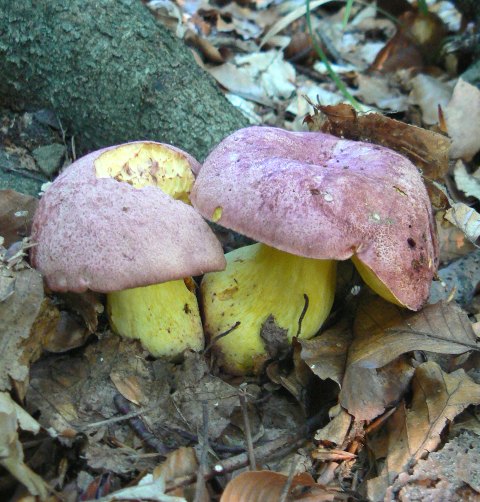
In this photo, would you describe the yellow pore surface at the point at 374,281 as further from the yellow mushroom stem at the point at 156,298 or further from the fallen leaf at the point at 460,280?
the yellow mushroom stem at the point at 156,298

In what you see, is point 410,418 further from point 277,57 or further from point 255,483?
point 277,57

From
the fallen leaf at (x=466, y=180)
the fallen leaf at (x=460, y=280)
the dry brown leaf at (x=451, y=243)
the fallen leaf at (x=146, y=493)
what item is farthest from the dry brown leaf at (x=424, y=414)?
the fallen leaf at (x=466, y=180)

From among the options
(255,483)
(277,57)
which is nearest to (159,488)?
(255,483)

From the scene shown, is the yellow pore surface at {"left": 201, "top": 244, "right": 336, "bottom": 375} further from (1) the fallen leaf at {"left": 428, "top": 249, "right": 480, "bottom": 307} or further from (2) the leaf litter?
(1) the fallen leaf at {"left": 428, "top": 249, "right": 480, "bottom": 307}

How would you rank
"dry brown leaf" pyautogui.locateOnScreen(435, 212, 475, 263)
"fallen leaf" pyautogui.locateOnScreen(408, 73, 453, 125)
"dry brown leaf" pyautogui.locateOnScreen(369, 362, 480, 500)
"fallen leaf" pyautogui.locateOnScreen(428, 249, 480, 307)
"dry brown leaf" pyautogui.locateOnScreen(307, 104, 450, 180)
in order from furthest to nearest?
1. "fallen leaf" pyautogui.locateOnScreen(408, 73, 453, 125)
2. "dry brown leaf" pyautogui.locateOnScreen(435, 212, 475, 263)
3. "fallen leaf" pyautogui.locateOnScreen(428, 249, 480, 307)
4. "dry brown leaf" pyautogui.locateOnScreen(307, 104, 450, 180)
5. "dry brown leaf" pyautogui.locateOnScreen(369, 362, 480, 500)

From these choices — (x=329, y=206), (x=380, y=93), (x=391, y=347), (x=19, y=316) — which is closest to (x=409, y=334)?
(x=391, y=347)

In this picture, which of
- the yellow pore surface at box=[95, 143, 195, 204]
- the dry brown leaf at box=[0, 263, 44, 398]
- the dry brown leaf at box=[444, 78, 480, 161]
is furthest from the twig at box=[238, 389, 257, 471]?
the dry brown leaf at box=[444, 78, 480, 161]
